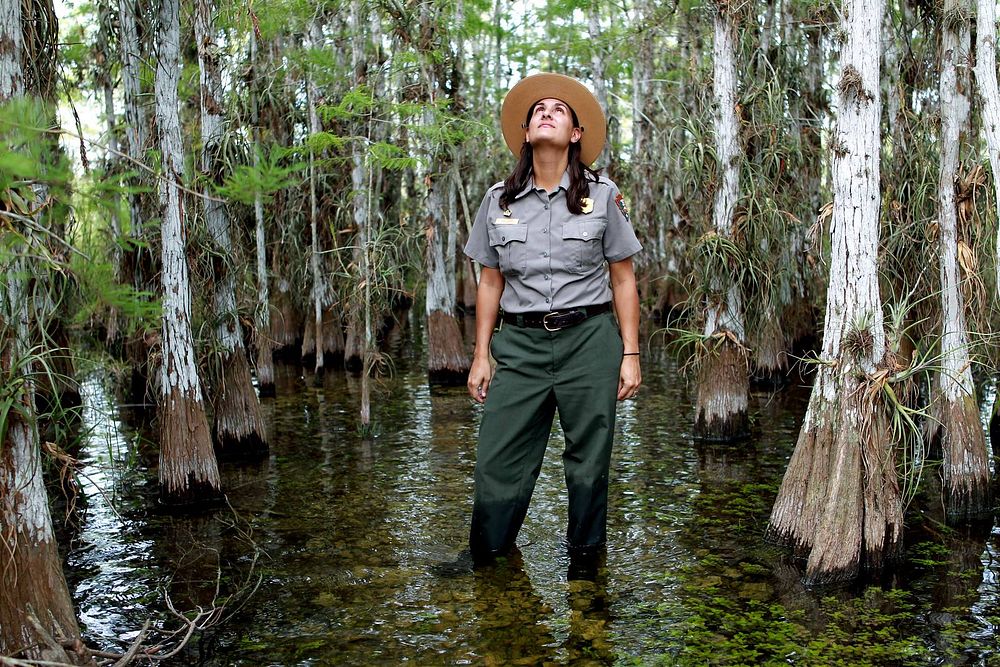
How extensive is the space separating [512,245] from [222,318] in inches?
161

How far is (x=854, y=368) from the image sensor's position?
5031 millimetres

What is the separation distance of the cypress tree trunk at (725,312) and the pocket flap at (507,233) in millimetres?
3909

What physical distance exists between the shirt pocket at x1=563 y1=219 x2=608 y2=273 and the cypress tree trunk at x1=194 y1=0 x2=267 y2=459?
4.02m

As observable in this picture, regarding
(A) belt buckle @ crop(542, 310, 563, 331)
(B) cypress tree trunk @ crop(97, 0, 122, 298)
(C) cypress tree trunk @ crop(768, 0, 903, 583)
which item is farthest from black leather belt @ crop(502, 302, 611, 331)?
(B) cypress tree trunk @ crop(97, 0, 122, 298)

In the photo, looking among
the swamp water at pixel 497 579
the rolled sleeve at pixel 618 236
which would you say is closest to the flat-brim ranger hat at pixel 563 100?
the rolled sleeve at pixel 618 236

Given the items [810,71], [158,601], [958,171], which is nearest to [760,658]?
[158,601]

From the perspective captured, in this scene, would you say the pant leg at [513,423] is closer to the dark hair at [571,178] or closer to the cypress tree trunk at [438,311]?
the dark hair at [571,178]

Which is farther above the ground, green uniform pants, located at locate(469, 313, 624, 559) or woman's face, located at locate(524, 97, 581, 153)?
woman's face, located at locate(524, 97, 581, 153)

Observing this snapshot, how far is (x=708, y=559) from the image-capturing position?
5438 mm

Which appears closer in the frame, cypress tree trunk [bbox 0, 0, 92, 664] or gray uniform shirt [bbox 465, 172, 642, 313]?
cypress tree trunk [bbox 0, 0, 92, 664]

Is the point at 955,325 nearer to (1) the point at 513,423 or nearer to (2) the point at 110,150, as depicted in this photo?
(1) the point at 513,423

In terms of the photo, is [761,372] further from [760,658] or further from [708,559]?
[760,658]

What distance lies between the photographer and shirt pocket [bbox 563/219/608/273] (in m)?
4.82

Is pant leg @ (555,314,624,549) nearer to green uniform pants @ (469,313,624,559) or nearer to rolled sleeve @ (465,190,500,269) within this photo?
green uniform pants @ (469,313,624,559)
